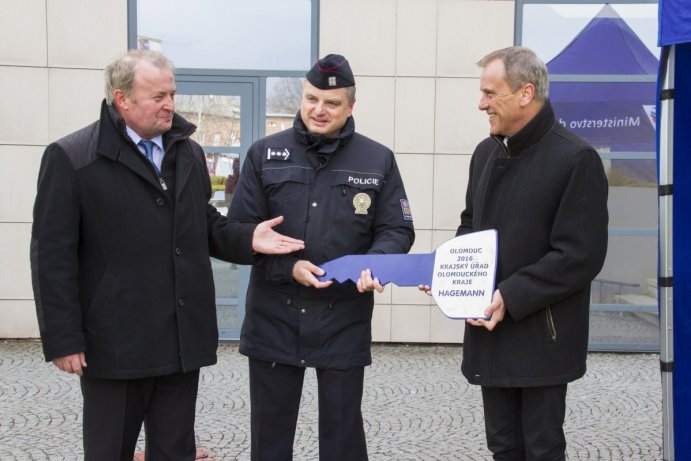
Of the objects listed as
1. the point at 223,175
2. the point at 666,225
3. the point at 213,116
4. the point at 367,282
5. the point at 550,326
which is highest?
the point at 213,116

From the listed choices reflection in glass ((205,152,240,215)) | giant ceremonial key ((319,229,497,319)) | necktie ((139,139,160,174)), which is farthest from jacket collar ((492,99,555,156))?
reflection in glass ((205,152,240,215))

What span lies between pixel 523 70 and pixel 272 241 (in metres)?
1.19

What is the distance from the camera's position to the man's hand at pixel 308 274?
3.16 m

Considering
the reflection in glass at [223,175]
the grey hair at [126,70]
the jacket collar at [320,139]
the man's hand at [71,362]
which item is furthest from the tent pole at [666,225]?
the reflection in glass at [223,175]

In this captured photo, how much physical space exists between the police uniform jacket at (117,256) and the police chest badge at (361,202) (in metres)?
0.66

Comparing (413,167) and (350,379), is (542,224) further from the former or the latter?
(413,167)

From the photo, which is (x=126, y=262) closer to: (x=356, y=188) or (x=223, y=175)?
(x=356, y=188)

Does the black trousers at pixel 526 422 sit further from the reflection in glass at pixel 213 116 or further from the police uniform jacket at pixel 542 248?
the reflection in glass at pixel 213 116

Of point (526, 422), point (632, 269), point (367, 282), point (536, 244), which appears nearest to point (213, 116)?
point (632, 269)

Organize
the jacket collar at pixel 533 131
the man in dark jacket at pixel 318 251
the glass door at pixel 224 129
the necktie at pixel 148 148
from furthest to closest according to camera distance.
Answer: the glass door at pixel 224 129
the man in dark jacket at pixel 318 251
the necktie at pixel 148 148
the jacket collar at pixel 533 131

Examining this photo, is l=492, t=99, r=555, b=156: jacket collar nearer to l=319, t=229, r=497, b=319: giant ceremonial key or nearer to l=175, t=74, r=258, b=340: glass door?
l=319, t=229, r=497, b=319: giant ceremonial key

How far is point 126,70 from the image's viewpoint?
2.99 m

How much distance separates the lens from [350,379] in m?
3.34

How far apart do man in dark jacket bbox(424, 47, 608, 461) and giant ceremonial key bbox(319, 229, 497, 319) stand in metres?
0.07
